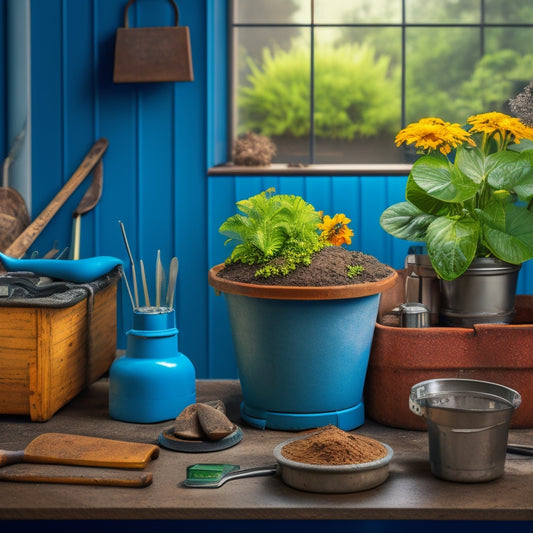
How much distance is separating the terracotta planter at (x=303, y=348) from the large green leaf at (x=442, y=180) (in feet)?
0.64

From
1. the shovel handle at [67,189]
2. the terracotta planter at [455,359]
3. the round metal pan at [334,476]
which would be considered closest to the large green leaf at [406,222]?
the terracotta planter at [455,359]

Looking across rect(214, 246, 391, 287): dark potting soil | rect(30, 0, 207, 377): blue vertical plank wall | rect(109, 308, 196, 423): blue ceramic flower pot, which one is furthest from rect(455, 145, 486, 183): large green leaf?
rect(30, 0, 207, 377): blue vertical plank wall

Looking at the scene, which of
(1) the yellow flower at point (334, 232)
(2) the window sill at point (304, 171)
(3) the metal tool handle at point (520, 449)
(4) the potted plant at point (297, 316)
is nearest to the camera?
(3) the metal tool handle at point (520, 449)

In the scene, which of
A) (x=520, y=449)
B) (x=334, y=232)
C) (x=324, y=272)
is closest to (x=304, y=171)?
(x=334, y=232)

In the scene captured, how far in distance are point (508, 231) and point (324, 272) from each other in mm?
390

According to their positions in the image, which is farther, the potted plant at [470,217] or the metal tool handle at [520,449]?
the potted plant at [470,217]

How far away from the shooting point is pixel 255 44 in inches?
129

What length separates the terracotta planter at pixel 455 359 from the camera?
5.11 feet

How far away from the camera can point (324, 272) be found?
1.54 metres

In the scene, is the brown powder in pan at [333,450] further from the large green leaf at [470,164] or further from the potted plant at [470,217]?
the large green leaf at [470,164]

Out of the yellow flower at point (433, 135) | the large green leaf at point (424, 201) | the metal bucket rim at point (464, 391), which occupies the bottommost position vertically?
the metal bucket rim at point (464, 391)

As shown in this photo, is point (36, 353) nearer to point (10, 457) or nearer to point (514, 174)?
point (10, 457)

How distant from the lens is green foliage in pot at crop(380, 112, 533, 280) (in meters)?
1.55
